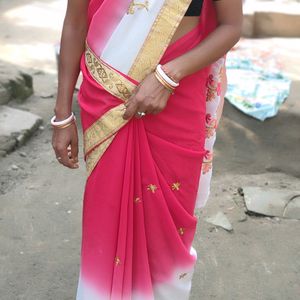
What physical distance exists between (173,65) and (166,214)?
0.48 m

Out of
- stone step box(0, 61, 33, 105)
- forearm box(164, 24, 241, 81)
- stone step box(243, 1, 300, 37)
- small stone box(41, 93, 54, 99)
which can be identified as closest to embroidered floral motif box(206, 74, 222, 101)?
forearm box(164, 24, 241, 81)

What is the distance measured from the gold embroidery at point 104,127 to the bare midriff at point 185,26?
0.25 metres

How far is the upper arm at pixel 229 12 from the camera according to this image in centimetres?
152

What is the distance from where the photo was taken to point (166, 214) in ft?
5.66

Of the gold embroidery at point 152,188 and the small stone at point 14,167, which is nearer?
the gold embroidery at point 152,188

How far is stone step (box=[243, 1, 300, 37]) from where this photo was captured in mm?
6711

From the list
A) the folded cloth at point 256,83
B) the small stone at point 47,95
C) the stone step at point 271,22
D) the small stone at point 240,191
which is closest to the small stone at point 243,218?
the small stone at point 240,191

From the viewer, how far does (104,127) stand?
5.41 ft

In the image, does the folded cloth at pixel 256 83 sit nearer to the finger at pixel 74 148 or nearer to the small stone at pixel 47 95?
the small stone at pixel 47 95

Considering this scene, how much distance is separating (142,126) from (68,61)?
0.31 meters

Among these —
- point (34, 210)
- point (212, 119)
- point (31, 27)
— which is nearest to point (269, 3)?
point (31, 27)

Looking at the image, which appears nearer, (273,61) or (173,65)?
(173,65)

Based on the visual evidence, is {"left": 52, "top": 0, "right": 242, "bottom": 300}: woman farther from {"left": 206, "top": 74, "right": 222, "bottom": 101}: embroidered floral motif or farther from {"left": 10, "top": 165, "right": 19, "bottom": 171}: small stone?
{"left": 10, "top": 165, "right": 19, "bottom": 171}: small stone

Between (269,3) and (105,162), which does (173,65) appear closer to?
(105,162)
